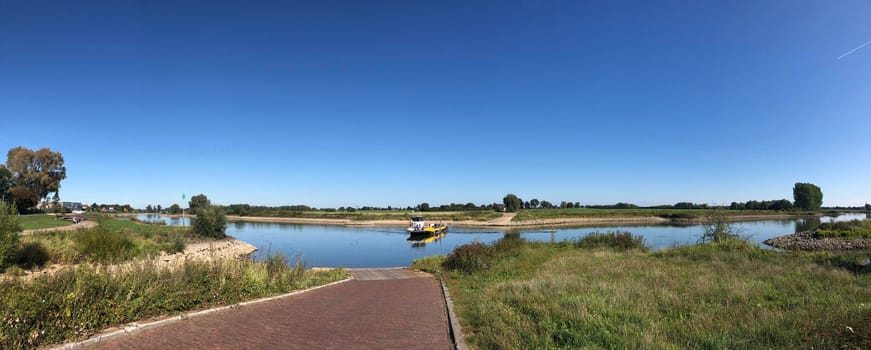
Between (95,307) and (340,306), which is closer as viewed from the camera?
(95,307)

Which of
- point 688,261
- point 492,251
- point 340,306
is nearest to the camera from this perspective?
point 340,306

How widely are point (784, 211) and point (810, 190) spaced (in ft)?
49.4

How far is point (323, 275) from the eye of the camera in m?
14.4

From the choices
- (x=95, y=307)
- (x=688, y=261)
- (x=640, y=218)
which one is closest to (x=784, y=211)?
(x=640, y=218)

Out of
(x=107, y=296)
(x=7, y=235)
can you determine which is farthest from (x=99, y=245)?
(x=107, y=296)

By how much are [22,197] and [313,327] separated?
76.9m

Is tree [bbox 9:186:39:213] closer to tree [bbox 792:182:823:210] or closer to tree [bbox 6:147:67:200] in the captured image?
tree [bbox 6:147:67:200]

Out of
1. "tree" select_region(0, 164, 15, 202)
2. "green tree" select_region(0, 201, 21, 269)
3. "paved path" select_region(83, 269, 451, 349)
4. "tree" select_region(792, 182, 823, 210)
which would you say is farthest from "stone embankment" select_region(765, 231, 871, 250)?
"tree" select_region(792, 182, 823, 210)

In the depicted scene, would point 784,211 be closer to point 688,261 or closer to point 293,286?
point 688,261

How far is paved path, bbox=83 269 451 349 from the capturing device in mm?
5805

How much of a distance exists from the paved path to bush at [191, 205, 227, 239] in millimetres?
32970

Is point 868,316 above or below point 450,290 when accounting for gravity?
above

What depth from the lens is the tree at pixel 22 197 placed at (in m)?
56.9

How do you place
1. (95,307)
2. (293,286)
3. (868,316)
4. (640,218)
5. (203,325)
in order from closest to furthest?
1. (868,316)
2. (95,307)
3. (203,325)
4. (293,286)
5. (640,218)
